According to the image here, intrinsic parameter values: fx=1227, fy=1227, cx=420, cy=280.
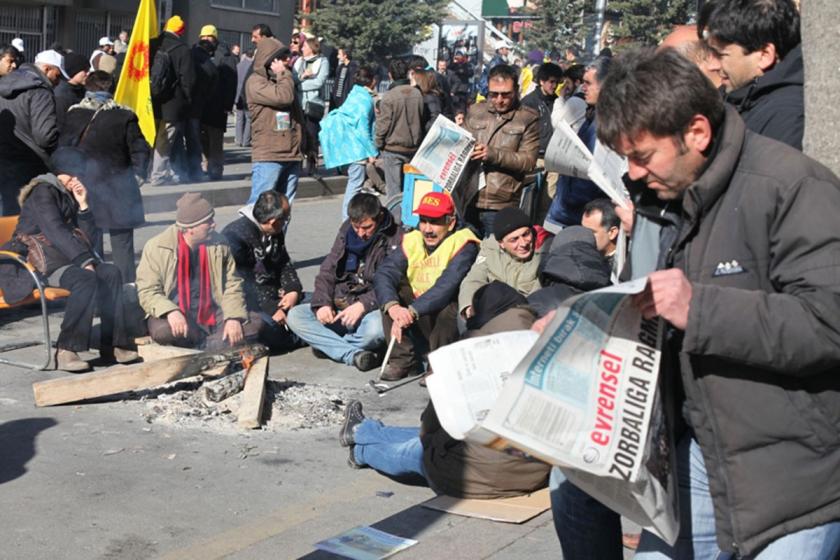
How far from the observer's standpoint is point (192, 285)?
755 cm

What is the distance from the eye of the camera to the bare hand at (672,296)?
8.07 feet

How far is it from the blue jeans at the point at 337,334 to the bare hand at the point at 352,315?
4cm

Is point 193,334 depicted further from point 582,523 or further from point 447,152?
point 582,523

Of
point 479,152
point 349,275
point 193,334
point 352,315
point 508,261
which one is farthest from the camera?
point 479,152

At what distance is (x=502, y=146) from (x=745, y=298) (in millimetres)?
6440

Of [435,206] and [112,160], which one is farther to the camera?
[112,160]

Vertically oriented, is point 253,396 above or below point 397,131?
below

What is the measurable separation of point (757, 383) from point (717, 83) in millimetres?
1447

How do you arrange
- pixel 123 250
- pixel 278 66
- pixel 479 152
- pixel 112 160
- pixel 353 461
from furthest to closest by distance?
pixel 278 66 < pixel 123 250 < pixel 112 160 < pixel 479 152 < pixel 353 461

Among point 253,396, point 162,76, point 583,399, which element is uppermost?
point 162,76

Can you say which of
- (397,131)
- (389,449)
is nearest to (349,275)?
(389,449)

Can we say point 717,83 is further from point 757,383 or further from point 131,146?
point 131,146

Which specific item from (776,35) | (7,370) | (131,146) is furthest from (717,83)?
(131,146)

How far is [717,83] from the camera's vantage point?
3.76 meters
